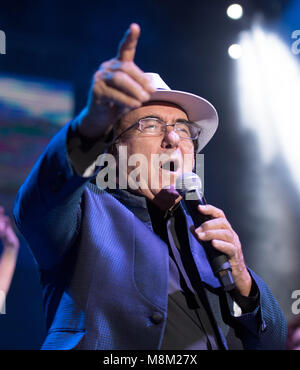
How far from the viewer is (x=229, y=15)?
373cm

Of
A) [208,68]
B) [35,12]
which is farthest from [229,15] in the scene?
[35,12]

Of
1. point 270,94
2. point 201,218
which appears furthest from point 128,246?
point 270,94

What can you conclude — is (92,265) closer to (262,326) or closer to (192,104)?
(262,326)

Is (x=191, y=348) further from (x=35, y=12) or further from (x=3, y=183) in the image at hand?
(x=35, y=12)

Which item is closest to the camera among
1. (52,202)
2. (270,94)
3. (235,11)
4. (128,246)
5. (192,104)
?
(52,202)

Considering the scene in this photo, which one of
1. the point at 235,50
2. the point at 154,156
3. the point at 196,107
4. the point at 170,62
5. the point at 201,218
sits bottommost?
the point at 201,218

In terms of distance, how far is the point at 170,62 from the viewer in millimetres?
3750

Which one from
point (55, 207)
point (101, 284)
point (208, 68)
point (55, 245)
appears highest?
point (208, 68)

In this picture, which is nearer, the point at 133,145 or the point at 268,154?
the point at 133,145

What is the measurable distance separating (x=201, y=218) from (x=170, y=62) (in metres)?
2.66

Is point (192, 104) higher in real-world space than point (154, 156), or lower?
Answer: higher

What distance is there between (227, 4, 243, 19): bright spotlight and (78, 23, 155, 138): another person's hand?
302 centimetres
